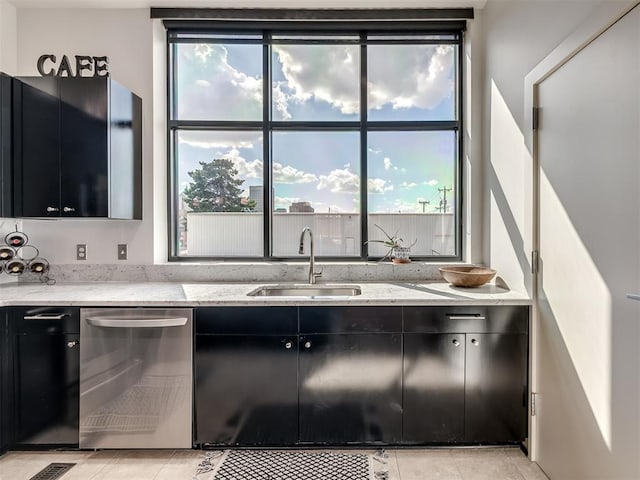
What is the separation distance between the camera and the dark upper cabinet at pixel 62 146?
235cm

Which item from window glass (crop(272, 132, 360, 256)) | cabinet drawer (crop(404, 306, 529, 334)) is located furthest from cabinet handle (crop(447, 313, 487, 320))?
window glass (crop(272, 132, 360, 256))

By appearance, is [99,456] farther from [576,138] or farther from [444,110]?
[444,110]

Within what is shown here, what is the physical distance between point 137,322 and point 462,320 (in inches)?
72.3

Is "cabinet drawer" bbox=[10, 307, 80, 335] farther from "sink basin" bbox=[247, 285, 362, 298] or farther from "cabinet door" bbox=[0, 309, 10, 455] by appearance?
"sink basin" bbox=[247, 285, 362, 298]

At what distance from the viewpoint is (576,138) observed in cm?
169

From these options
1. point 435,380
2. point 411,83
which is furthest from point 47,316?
point 411,83

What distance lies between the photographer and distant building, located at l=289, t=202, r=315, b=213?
2.95m

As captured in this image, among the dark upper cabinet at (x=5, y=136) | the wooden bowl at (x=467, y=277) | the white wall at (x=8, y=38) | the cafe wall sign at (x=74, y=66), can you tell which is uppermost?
the white wall at (x=8, y=38)

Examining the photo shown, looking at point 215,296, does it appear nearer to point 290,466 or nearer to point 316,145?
point 290,466

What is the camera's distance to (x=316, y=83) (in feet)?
9.60

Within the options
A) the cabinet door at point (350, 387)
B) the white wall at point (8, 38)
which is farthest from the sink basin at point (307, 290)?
the white wall at point (8, 38)

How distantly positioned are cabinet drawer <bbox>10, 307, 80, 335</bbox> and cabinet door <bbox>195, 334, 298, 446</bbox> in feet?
2.37

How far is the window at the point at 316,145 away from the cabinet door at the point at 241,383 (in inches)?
37.6

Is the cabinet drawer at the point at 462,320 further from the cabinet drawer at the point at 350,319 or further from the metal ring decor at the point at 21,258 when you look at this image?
the metal ring decor at the point at 21,258
